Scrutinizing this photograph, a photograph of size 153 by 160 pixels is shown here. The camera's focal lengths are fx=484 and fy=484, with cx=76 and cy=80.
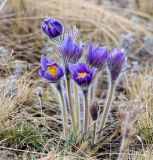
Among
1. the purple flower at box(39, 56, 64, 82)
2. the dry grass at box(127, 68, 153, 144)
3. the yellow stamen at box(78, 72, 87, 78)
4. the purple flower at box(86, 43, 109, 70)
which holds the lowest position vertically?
the dry grass at box(127, 68, 153, 144)

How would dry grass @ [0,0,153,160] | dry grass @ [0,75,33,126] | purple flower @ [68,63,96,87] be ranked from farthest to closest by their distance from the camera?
dry grass @ [0,75,33,126]
dry grass @ [0,0,153,160]
purple flower @ [68,63,96,87]

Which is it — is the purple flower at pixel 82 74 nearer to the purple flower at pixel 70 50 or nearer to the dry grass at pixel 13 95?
the purple flower at pixel 70 50

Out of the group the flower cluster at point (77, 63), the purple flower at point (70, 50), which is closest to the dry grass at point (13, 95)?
the flower cluster at point (77, 63)

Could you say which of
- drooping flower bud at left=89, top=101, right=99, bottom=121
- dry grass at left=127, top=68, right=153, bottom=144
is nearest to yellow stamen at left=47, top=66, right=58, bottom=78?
drooping flower bud at left=89, top=101, right=99, bottom=121

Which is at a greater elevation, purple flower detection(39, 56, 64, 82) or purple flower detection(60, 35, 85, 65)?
purple flower detection(60, 35, 85, 65)

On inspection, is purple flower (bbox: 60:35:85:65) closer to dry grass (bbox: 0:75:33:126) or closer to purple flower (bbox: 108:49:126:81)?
purple flower (bbox: 108:49:126:81)

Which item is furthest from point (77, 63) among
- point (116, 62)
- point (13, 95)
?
point (13, 95)

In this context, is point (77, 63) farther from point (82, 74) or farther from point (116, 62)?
point (116, 62)
